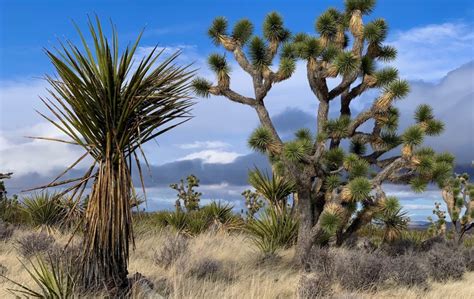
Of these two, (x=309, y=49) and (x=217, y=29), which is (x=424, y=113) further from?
(x=217, y=29)

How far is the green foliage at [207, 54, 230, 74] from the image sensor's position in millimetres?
14703

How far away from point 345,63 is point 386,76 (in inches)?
45.0

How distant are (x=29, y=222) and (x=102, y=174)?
37.0 feet

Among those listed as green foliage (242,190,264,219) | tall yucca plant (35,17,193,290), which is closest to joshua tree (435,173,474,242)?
green foliage (242,190,264,219)

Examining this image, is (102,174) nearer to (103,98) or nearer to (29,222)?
(103,98)

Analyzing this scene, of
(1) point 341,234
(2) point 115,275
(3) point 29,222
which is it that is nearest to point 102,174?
(2) point 115,275

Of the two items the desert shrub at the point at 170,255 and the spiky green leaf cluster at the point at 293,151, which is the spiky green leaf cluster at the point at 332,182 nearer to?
the spiky green leaf cluster at the point at 293,151

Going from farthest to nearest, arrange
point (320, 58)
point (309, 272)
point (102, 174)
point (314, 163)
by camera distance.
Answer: point (320, 58), point (314, 163), point (309, 272), point (102, 174)

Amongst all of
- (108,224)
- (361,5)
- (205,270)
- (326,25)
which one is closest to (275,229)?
(205,270)

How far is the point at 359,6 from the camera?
1536 cm

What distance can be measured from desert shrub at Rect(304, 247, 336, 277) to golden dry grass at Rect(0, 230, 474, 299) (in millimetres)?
347

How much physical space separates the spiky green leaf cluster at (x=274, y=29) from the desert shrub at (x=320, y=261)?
18.5ft

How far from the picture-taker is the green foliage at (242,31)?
15.2m

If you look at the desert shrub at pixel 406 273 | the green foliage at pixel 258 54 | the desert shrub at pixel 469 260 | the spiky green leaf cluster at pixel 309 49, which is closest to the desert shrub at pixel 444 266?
the desert shrub at pixel 406 273
